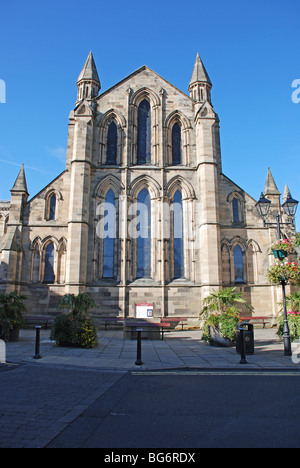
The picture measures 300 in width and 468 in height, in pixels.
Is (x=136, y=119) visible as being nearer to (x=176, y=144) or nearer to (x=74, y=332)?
(x=176, y=144)

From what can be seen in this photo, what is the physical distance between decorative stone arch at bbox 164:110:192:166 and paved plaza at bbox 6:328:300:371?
13.6 meters

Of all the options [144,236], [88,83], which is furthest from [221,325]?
[88,83]

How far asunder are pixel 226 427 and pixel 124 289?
16.5 meters

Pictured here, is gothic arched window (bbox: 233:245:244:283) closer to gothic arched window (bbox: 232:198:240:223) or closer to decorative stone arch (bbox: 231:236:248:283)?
decorative stone arch (bbox: 231:236:248:283)

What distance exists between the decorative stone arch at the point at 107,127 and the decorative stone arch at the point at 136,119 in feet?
1.84

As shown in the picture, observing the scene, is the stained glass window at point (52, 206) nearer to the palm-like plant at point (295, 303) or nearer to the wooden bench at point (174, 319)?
the wooden bench at point (174, 319)

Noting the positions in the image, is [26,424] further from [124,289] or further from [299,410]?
[124,289]

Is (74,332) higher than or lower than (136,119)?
lower

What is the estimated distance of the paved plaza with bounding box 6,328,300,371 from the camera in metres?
9.45

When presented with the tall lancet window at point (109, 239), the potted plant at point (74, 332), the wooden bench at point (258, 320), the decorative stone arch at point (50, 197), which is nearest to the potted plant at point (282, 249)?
the potted plant at point (74, 332)

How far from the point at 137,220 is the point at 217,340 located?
428 inches

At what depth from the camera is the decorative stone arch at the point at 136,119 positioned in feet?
76.8

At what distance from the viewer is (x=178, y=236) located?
2228 centimetres
